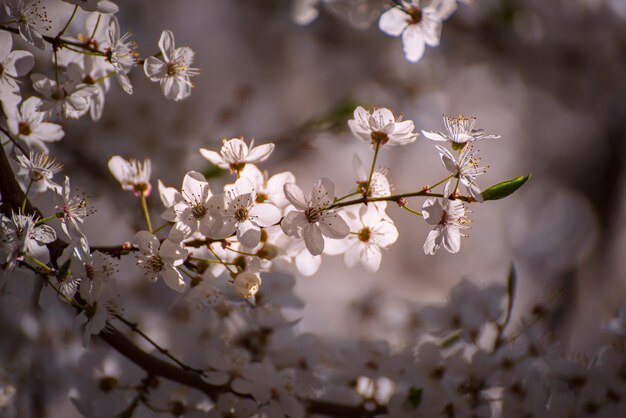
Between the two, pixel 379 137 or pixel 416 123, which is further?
pixel 416 123

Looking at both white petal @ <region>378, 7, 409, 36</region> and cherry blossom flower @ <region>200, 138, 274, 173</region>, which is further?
white petal @ <region>378, 7, 409, 36</region>

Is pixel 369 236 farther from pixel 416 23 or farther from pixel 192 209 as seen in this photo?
pixel 416 23

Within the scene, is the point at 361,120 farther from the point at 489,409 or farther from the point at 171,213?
the point at 489,409

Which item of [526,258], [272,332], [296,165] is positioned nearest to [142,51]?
[296,165]

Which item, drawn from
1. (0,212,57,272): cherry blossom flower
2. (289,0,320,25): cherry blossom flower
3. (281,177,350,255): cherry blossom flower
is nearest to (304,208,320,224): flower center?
(281,177,350,255): cherry blossom flower

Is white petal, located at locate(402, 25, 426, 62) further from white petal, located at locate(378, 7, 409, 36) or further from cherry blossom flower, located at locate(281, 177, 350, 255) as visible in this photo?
cherry blossom flower, located at locate(281, 177, 350, 255)

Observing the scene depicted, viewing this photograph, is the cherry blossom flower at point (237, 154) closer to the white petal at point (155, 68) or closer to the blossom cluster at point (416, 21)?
the white petal at point (155, 68)

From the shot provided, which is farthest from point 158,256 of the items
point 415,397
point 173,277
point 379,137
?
point 415,397
